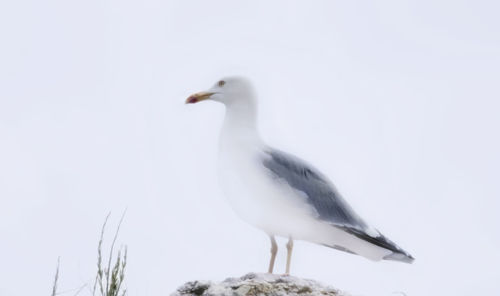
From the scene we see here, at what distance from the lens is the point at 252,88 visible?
27.1 feet

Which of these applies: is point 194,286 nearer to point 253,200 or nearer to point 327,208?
point 253,200

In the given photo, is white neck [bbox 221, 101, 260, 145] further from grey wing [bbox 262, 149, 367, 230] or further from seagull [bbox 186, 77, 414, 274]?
grey wing [bbox 262, 149, 367, 230]

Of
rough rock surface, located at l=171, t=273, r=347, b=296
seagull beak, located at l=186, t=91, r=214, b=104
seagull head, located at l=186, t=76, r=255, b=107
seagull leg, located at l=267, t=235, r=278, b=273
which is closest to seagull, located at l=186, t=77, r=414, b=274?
seagull leg, located at l=267, t=235, r=278, b=273

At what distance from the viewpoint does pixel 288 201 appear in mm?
7656

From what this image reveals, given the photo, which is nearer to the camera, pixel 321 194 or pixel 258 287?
pixel 258 287

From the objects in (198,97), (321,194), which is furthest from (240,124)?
(321,194)

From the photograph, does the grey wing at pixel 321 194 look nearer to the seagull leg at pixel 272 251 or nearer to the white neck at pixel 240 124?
the white neck at pixel 240 124

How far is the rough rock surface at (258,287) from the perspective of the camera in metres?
6.07

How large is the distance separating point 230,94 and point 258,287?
9.21ft

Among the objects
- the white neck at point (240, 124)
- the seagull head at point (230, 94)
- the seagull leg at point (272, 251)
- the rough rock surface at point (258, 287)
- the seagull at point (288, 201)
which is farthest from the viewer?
the seagull head at point (230, 94)

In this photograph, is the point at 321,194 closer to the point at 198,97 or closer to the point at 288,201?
the point at 288,201

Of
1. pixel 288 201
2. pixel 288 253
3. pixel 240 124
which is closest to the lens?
pixel 288 253

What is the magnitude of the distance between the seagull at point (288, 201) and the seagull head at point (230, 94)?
1.12 ft

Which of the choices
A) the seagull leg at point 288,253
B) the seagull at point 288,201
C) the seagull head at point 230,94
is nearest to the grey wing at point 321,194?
the seagull at point 288,201
